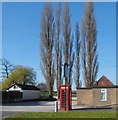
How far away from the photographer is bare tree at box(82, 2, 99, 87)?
48594 millimetres

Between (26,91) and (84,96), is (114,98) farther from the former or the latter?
(26,91)

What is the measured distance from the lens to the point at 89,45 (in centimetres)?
4912

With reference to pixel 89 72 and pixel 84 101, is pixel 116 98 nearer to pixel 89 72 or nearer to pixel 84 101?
pixel 84 101

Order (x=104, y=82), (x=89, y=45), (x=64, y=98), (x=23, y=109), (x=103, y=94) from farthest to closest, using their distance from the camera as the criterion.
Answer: (x=89, y=45), (x=104, y=82), (x=103, y=94), (x=23, y=109), (x=64, y=98)

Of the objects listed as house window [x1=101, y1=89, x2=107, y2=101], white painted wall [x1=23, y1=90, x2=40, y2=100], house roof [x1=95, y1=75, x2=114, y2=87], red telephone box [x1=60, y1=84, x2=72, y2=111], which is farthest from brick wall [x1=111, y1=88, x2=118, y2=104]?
white painted wall [x1=23, y1=90, x2=40, y2=100]

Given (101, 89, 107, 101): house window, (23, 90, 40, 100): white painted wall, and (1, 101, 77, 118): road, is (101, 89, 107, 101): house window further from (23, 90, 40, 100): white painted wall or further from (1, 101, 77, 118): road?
(23, 90, 40, 100): white painted wall

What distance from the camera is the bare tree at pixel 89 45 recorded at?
48.6 meters

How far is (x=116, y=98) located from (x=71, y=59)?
14.6 meters

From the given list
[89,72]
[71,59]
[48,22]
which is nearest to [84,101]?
[89,72]

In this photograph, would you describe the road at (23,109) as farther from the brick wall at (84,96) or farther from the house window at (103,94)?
the house window at (103,94)

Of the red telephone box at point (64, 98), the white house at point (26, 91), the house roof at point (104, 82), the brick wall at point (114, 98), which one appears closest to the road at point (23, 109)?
the red telephone box at point (64, 98)

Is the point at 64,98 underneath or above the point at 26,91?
above

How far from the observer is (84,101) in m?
40.1

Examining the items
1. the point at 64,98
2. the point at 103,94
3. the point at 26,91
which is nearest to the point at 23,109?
the point at 64,98
